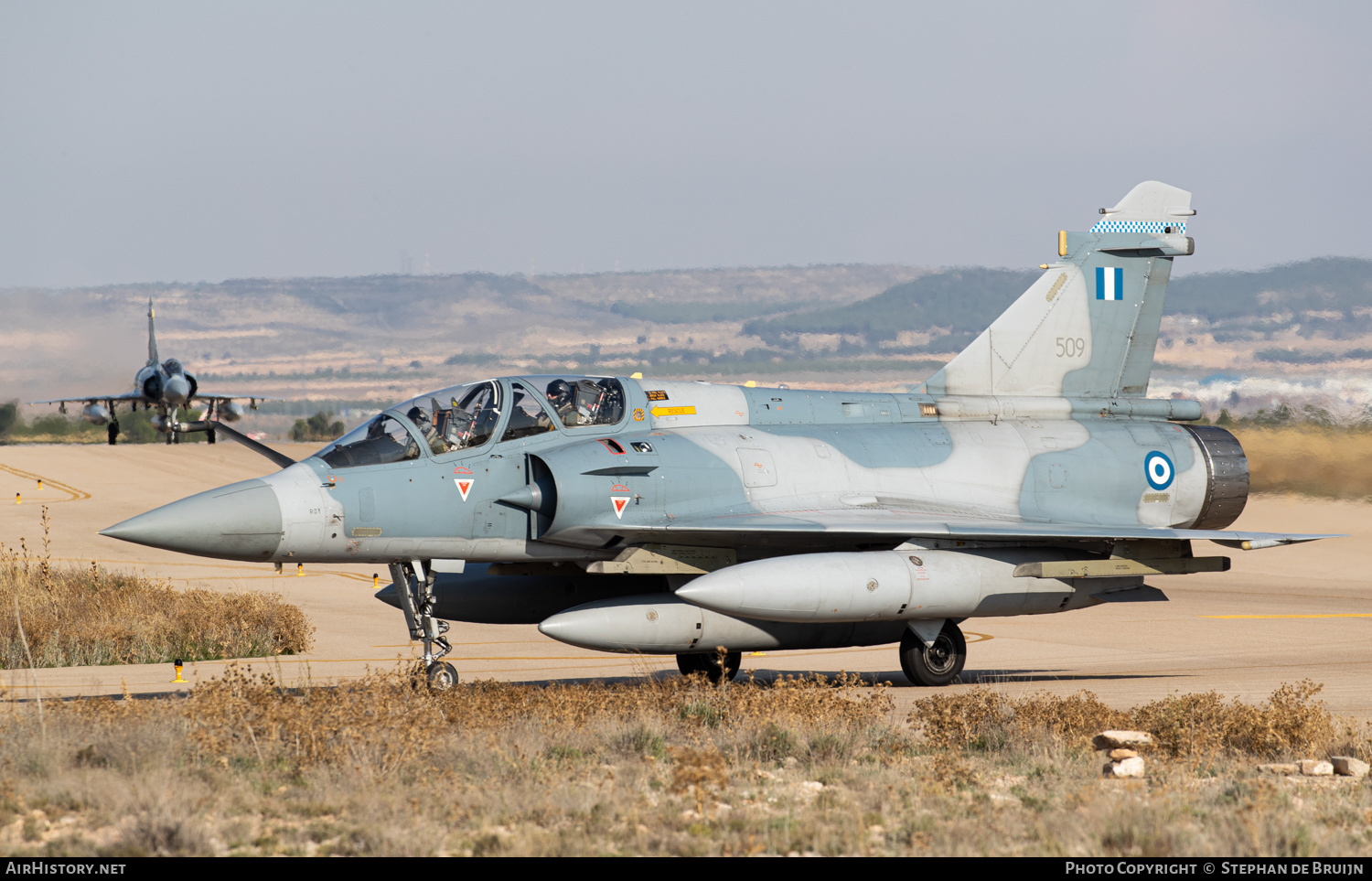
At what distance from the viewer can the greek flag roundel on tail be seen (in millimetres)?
16594

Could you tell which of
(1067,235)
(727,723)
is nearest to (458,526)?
(727,723)

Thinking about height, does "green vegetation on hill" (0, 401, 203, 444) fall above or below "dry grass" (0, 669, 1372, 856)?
above

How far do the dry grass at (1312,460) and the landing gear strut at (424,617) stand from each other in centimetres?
1827

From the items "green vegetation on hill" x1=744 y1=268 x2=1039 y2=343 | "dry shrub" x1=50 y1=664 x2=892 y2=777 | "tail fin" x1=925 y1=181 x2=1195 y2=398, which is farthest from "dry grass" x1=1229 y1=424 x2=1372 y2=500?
"green vegetation on hill" x1=744 y1=268 x2=1039 y2=343

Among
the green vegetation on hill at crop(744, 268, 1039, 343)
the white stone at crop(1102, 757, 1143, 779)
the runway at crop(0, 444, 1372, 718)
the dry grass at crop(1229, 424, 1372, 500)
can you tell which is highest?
the green vegetation on hill at crop(744, 268, 1039, 343)

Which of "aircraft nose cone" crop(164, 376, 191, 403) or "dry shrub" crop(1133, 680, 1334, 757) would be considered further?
"aircraft nose cone" crop(164, 376, 191, 403)

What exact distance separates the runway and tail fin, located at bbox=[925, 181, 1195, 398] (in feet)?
11.6

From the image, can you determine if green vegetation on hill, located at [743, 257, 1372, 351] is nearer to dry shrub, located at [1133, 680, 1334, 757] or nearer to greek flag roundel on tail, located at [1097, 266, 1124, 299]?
greek flag roundel on tail, located at [1097, 266, 1124, 299]

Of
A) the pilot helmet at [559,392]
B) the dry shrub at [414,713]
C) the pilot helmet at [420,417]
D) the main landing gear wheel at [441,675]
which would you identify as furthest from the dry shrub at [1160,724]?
the pilot helmet at [420,417]
